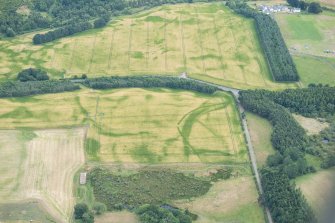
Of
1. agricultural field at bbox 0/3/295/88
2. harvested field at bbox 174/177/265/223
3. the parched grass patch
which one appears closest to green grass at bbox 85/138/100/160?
the parched grass patch

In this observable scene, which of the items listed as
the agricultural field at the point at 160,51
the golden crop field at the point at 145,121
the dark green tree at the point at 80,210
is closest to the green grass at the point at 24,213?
the dark green tree at the point at 80,210

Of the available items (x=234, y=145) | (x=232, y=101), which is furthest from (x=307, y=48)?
(x=234, y=145)

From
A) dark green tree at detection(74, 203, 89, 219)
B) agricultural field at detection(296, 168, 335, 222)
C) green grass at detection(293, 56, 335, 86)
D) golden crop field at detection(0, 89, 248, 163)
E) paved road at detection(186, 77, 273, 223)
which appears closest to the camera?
agricultural field at detection(296, 168, 335, 222)

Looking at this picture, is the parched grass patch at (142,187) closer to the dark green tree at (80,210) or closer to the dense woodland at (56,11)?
the dark green tree at (80,210)

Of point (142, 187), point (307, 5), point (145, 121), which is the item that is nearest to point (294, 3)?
point (307, 5)

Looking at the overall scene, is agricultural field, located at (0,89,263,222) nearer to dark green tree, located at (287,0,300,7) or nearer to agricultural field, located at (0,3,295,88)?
agricultural field, located at (0,3,295,88)

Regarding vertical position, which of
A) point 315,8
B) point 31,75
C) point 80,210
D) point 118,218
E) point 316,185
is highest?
point 316,185

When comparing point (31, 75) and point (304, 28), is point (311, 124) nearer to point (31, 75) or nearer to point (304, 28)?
point (304, 28)
